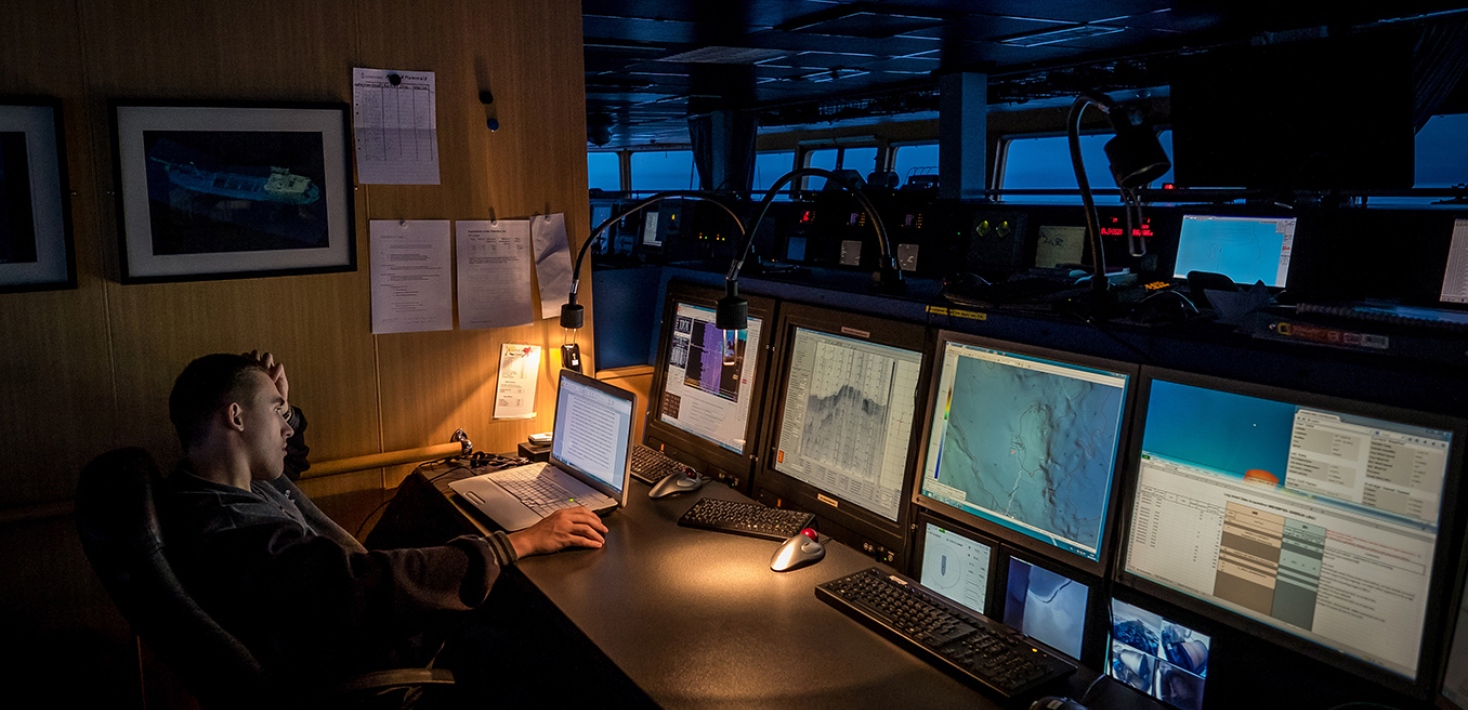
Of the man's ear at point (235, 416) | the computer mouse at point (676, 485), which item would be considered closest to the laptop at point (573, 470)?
the computer mouse at point (676, 485)

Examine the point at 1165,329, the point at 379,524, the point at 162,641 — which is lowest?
the point at 379,524

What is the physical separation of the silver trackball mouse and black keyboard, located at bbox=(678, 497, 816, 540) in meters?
0.11

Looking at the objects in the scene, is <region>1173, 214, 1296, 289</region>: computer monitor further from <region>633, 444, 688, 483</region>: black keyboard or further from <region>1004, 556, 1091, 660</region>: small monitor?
<region>1004, 556, 1091, 660</region>: small monitor

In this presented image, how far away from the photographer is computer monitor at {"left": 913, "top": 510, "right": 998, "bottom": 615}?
1551mm

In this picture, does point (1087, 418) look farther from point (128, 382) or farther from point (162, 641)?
point (128, 382)

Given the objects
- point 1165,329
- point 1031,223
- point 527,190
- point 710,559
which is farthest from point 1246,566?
point 1031,223

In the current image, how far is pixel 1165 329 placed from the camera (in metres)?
1.34

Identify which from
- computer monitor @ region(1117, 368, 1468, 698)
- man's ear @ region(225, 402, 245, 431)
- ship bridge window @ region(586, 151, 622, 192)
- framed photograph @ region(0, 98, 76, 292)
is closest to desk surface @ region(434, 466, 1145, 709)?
computer monitor @ region(1117, 368, 1468, 698)

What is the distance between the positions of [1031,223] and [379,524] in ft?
13.0

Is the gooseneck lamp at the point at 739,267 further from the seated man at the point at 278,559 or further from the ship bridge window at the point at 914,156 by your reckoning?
the ship bridge window at the point at 914,156

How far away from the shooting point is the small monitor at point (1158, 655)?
1280mm

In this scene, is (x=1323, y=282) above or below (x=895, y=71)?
below

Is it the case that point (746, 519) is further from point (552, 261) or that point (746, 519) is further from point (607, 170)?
point (607, 170)

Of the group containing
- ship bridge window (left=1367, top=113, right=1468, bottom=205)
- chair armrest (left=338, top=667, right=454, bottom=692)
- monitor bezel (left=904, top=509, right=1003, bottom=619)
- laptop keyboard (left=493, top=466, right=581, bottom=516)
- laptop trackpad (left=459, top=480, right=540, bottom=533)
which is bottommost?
chair armrest (left=338, top=667, right=454, bottom=692)
